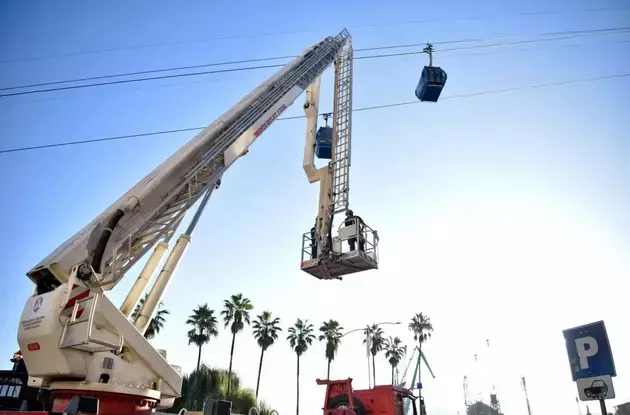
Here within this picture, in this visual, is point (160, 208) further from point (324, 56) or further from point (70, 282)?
point (324, 56)

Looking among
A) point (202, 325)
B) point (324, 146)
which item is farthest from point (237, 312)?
point (324, 146)

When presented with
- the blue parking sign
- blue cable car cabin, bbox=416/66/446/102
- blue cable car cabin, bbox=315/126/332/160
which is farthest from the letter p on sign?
blue cable car cabin, bbox=416/66/446/102

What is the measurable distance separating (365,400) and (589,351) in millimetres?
7953

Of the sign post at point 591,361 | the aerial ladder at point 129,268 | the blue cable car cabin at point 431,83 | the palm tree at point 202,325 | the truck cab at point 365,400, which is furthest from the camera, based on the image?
the palm tree at point 202,325

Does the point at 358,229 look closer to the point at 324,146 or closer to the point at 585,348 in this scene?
the point at 324,146

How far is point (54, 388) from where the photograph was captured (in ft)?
28.4

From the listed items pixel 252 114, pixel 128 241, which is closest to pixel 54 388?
pixel 128 241

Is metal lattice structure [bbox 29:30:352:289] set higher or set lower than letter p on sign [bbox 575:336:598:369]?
higher

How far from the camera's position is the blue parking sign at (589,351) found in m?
6.18

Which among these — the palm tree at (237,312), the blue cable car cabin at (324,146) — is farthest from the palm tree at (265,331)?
the blue cable car cabin at (324,146)

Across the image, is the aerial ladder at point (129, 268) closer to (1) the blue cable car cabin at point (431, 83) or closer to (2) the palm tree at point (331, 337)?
(1) the blue cable car cabin at point (431, 83)

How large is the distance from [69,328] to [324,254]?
849 centimetres

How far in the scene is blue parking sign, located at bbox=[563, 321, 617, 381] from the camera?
6.18m

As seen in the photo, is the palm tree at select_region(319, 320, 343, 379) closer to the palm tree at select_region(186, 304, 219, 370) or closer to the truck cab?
the palm tree at select_region(186, 304, 219, 370)
